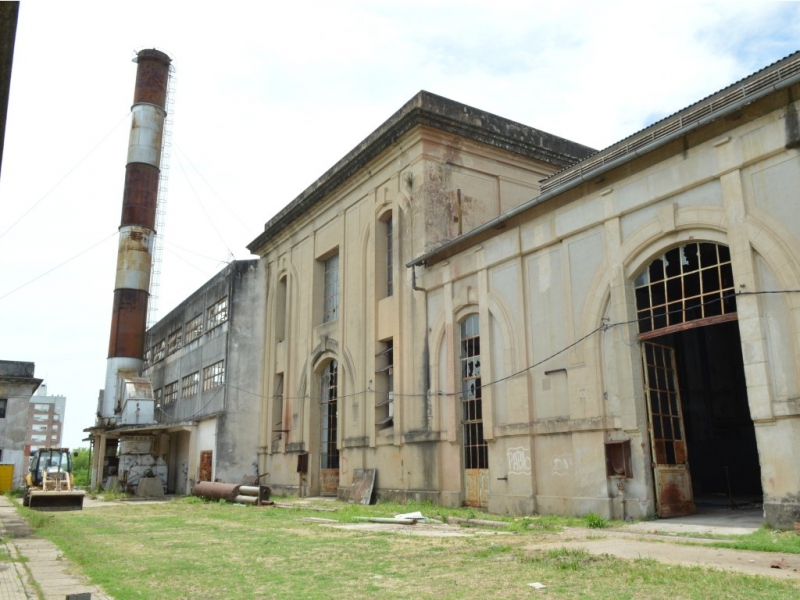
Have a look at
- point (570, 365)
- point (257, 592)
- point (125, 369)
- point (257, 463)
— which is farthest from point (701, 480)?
point (125, 369)

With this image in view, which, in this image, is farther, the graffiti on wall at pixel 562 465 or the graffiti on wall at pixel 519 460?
the graffiti on wall at pixel 519 460

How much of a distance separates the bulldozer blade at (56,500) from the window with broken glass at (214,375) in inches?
309

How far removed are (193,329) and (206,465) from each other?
28.9ft

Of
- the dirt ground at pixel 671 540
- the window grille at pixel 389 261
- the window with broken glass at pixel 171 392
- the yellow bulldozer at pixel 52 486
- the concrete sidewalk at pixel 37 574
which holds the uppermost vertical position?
the window grille at pixel 389 261

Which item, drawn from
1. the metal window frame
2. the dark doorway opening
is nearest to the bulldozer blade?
→ the metal window frame

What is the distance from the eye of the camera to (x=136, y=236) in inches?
1314

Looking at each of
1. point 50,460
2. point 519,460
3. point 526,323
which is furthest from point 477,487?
point 50,460

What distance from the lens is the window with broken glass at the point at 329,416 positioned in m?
23.1

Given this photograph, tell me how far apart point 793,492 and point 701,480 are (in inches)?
440

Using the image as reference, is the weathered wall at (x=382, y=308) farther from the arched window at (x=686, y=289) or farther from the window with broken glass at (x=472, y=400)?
the arched window at (x=686, y=289)

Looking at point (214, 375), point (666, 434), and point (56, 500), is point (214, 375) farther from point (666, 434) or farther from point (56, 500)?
point (666, 434)

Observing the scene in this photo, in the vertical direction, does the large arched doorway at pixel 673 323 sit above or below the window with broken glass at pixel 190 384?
below

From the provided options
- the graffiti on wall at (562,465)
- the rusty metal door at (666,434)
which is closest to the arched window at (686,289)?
the rusty metal door at (666,434)

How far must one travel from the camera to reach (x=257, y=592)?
645cm
